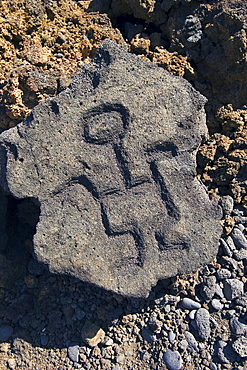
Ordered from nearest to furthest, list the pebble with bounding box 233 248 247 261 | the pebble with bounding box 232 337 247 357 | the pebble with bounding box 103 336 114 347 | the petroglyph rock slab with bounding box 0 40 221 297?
the petroglyph rock slab with bounding box 0 40 221 297 → the pebble with bounding box 232 337 247 357 → the pebble with bounding box 103 336 114 347 → the pebble with bounding box 233 248 247 261

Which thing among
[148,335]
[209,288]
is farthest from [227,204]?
[148,335]

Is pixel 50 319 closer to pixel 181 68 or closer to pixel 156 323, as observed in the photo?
pixel 156 323

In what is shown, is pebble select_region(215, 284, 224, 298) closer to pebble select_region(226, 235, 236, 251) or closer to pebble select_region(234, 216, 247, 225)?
pebble select_region(226, 235, 236, 251)

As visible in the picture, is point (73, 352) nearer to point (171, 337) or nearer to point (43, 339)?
point (43, 339)

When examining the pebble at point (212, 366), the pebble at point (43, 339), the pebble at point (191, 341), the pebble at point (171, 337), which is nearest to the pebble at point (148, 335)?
the pebble at point (171, 337)

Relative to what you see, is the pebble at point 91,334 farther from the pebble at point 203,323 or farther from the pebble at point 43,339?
the pebble at point 203,323

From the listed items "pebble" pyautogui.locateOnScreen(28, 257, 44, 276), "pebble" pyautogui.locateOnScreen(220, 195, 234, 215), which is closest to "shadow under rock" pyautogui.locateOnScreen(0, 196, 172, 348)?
"pebble" pyautogui.locateOnScreen(28, 257, 44, 276)
